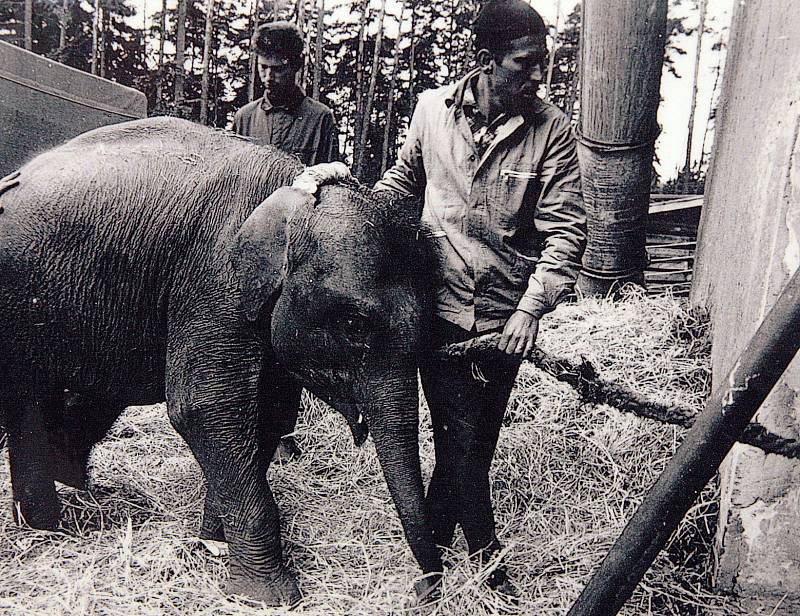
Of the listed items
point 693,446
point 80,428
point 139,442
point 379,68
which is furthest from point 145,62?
point 693,446

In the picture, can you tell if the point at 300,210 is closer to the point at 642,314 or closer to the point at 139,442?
the point at 139,442

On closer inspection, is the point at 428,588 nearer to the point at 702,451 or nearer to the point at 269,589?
the point at 269,589

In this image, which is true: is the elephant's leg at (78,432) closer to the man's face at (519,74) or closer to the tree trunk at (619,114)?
the man's face at (519,74)

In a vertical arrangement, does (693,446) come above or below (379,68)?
below

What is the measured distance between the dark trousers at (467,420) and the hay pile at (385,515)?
20 cm

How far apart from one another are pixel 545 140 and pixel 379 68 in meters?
6.45

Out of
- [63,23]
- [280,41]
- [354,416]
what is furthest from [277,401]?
[63,23]

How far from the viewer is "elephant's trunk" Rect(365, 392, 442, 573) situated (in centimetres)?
252

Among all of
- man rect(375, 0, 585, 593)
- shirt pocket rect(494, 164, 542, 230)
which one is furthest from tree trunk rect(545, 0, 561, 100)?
shirt pocket rect(494, 164, 542, 230)

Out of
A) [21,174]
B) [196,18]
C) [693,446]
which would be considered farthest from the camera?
[196,18]

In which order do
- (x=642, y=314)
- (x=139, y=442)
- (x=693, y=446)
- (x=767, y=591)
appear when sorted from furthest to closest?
(x=642, y=314), (x=139, y=442), (x=767, y=591), (x=693, y=446)

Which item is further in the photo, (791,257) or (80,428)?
(80,428)

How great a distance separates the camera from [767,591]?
8.90 ft

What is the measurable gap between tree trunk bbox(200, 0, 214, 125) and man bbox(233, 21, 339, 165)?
2574 mm
